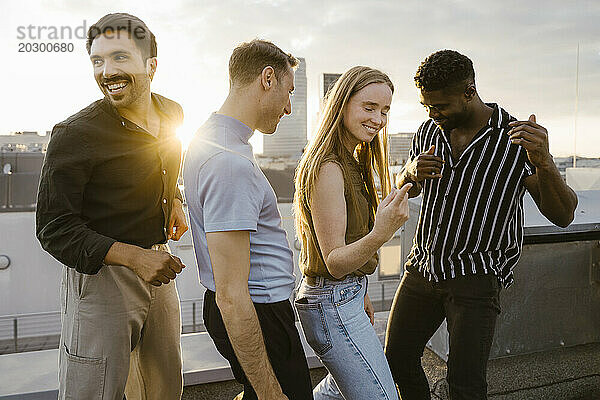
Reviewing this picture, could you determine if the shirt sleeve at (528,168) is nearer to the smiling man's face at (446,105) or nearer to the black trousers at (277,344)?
the smiling man's face at (446,105)

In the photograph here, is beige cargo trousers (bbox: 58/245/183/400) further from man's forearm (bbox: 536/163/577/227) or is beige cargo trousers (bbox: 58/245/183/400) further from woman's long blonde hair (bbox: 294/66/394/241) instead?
man's forearm (bbox: 536/163/577/227)

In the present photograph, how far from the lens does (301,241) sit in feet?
6.09

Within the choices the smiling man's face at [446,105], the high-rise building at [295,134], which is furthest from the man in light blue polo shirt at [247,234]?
the high-rise building at [295,134]

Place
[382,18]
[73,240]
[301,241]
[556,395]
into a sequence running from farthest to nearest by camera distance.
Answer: [382,18]
[556,395]
[301,241]
[73,240]

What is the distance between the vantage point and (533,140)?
5.85 ft

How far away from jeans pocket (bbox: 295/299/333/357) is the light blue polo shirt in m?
0.24

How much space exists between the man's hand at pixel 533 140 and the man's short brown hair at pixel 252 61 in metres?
0.87

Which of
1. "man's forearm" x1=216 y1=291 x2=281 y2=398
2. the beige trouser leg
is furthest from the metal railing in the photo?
"man's forearm" x1=216 y1=291 x2=281 y2=398

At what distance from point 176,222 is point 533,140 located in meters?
1.33

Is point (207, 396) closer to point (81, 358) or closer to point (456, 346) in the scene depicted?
point (81, 358)

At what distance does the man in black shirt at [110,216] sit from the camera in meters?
1.52

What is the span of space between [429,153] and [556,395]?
6.06 feet

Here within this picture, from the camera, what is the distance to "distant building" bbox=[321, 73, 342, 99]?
193cm

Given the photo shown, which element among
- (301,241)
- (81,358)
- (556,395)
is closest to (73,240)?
(81,358)
